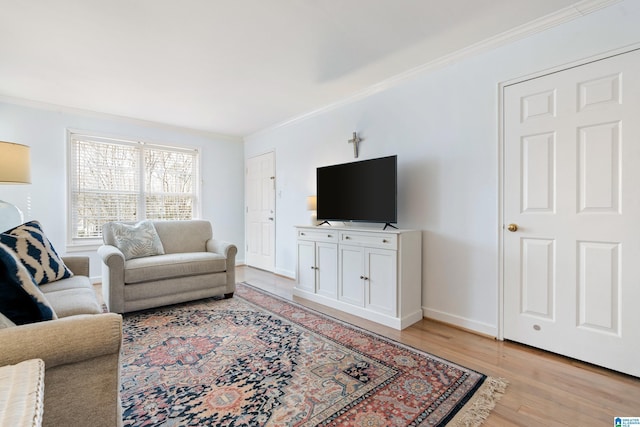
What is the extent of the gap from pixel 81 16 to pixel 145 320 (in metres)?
→ 2.49

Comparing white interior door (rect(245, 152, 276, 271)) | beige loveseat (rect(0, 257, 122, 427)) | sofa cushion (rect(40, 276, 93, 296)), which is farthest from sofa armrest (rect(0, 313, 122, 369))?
white interior door (rect(245, 152, 276, 271))

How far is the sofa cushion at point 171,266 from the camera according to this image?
2922 millimetres

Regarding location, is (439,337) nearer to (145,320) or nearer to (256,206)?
(145,320)

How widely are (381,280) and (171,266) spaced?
2126 millimetres

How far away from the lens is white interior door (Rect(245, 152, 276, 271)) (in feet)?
16.2

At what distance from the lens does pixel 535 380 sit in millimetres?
1829

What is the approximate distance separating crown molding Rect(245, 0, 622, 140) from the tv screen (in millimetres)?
851

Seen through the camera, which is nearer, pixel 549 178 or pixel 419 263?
pixel 549 178

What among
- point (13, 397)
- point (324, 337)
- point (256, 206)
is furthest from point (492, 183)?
point (256, 206)

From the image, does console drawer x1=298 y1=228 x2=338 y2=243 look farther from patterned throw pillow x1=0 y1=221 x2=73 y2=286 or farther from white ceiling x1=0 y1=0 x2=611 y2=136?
patterned throw pillow x1=0 y1=221 x2=73 y2=286

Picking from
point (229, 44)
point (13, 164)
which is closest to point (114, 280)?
point (13, 164)

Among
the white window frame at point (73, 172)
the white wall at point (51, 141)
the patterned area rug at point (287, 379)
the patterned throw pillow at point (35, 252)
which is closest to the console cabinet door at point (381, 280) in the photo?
the patterned area rug at point (287, 379)

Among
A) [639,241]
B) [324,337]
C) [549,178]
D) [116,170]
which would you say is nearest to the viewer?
[639,241]

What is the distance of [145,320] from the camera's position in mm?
2811
